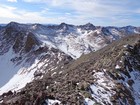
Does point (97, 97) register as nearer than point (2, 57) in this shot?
Yes

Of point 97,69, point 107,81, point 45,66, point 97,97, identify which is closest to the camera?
point 97,97

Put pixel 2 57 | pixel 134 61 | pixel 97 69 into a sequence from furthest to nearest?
1. pixel 2 57
2. pixel 134 61
3. pixel 97 69

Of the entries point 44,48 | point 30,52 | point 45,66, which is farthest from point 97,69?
point 30,52

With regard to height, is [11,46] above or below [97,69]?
below

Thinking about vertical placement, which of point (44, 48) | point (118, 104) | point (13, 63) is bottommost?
point (13, 63)

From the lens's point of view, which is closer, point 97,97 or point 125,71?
point 97,97

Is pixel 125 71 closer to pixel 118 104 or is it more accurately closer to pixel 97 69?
pixel 97 69

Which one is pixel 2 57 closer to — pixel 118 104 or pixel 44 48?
pixel 44 48

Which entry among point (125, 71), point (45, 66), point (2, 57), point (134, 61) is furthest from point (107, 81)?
point (2, 57)

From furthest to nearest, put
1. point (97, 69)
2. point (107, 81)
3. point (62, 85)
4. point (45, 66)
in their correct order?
point (45, 66) < point (97, 69) < point (107, 81) < point (62, 85)
